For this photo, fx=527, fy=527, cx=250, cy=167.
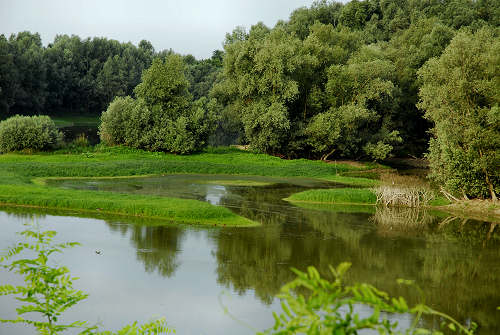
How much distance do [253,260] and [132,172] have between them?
1046 inches

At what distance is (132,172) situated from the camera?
150 feet

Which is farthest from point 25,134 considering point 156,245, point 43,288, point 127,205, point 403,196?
point 43,288

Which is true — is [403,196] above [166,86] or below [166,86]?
below

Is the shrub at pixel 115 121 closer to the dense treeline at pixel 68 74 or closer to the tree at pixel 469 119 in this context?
the tree at pixel 469 119

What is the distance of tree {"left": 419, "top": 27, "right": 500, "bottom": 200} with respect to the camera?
113ft

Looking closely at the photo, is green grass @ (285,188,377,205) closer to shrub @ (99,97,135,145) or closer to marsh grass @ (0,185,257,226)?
marsh grass @ (0,185,257,226)

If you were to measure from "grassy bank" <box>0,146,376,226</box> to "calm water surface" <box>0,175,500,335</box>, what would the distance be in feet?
5.02

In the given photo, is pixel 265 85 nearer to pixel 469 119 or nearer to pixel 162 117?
pixel 162 117

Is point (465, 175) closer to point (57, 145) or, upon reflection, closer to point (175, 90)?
point (175, 90)

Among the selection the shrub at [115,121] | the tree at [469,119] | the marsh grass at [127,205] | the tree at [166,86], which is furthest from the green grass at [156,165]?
the tree at [469,119]

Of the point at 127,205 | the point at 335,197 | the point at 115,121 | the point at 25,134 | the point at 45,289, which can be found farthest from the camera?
the point at 115,121

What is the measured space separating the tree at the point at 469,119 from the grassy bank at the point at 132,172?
10.9 metres

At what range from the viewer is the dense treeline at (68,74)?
9425 centimetres

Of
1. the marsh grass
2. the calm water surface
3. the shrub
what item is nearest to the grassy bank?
the marsh grass
